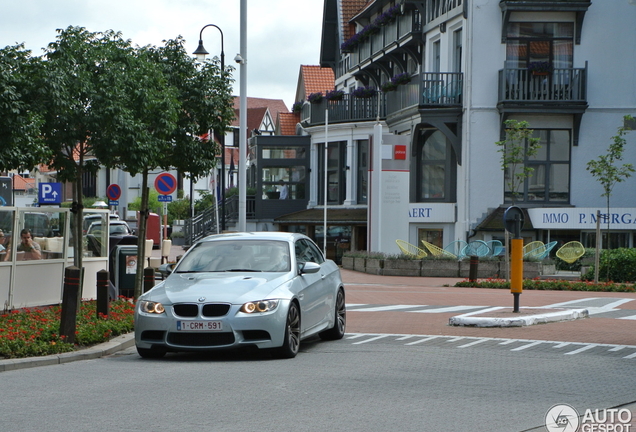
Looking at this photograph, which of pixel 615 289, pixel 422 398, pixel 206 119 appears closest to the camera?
pixel 422 398

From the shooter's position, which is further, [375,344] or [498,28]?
[498,28]

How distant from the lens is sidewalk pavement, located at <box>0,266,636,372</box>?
1307 cm

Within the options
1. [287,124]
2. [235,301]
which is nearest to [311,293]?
[235,301]

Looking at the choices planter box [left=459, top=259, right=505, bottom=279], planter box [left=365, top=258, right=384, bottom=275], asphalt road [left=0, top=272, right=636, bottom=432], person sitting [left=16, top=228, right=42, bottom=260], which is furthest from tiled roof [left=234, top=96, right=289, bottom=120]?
asphalt road [left=0, top=272, right=636, bottom=432]

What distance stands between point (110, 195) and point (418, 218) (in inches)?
438

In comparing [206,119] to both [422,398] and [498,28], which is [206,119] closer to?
[422,398]

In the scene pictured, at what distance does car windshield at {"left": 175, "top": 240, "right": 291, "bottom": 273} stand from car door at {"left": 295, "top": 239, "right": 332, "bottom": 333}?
27 cm

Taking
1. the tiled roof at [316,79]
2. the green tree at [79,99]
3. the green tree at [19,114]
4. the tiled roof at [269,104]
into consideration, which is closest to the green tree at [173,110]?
the green tree at [79,99]

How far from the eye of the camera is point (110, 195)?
33.4 metres

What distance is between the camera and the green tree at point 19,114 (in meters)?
14.5

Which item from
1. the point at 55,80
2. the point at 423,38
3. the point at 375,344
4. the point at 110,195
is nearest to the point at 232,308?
the point at 375,344

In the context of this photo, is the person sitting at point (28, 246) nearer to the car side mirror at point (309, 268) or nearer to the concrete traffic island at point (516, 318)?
the car side mirror at point (309, 268)

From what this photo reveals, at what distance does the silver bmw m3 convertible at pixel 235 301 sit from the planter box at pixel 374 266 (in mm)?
18559

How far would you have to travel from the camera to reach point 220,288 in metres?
11.4
